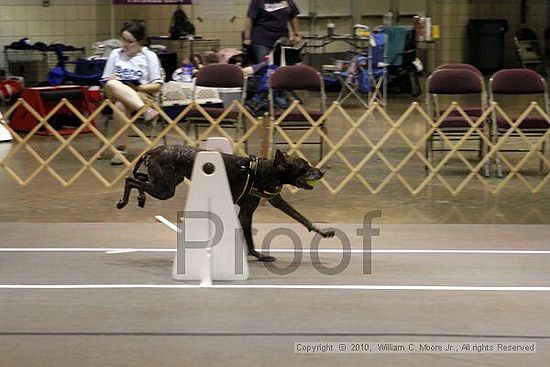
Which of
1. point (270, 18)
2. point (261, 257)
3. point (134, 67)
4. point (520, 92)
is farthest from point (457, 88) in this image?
point (261, 257)

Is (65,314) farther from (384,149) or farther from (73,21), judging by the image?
(73,21)

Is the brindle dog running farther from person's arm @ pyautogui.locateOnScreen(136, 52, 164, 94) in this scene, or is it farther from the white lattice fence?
person's arm @ pyautogui.locateOnScreen(136, 52, 164, 94)

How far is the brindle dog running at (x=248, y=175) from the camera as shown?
543 centimetres

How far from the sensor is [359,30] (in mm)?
14398

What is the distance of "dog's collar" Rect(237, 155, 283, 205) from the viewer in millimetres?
5418

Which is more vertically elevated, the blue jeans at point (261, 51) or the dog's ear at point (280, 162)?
the blue jeans at point (261, 51)

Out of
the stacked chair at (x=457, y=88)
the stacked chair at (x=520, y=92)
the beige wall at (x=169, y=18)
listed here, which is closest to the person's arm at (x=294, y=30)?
the stacked chair at (x=457, y=88)

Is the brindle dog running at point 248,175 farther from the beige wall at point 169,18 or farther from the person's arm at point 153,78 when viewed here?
the beige wall at point 169,18

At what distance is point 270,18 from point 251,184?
5.88 metres

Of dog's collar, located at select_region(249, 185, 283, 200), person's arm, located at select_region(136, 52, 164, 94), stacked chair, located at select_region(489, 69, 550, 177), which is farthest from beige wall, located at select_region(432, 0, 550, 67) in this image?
dog's collar, located at select_region(249, 185, 283, 200)

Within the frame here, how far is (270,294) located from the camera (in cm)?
501

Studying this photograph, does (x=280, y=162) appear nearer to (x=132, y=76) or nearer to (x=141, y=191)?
(x=141, y=191)

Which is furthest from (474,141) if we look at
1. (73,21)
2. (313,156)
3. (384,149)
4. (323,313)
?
(73,21)

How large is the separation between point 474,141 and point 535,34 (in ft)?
28.2
